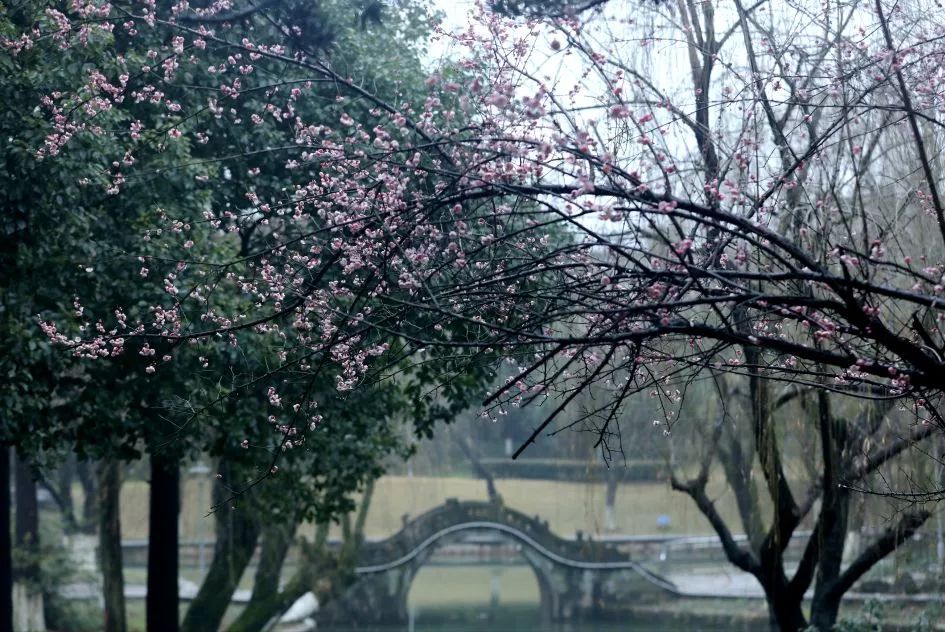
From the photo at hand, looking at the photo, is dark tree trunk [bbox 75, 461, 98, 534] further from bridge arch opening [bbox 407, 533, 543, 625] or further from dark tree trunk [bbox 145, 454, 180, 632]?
dark tree trunk [bbox 145, 454, 180, 632]

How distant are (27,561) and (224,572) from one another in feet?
23.5

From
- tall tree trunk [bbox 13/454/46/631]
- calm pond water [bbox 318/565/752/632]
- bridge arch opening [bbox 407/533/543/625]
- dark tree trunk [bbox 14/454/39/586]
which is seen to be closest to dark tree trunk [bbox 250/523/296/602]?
tall tree trunk [bbox 13/454/46/631]

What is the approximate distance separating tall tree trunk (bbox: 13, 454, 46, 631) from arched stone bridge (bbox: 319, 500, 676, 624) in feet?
36.7

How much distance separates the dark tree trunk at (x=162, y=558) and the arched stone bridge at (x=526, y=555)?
2027 cm

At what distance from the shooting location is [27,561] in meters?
21.8

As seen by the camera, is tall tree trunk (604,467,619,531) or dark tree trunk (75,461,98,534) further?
tall tree trunk (604,467,619,531)

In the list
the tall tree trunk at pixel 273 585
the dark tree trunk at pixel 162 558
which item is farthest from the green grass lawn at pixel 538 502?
the dark tree trunk at pixel 162 558

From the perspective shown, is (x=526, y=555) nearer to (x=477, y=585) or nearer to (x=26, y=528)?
(x=477, y=585)

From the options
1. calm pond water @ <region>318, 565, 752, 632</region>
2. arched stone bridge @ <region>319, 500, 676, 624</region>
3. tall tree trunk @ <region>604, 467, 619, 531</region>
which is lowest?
calm pond water @ <region>318, 565, 752, 632</region>

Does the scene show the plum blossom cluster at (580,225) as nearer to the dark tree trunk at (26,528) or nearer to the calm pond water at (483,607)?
the dark tree trunk at (26,528)

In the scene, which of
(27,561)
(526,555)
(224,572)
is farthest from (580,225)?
(526,555)

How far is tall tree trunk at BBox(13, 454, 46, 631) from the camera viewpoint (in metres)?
21.2

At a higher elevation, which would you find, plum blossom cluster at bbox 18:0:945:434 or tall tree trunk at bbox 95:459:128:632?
plum blossom cluster at bbox 18:0:945:434

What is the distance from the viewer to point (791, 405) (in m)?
11.5
